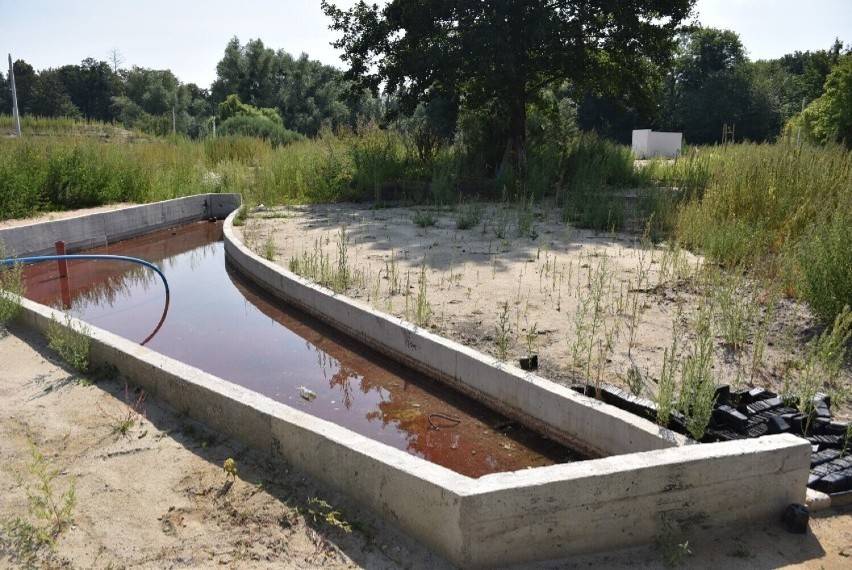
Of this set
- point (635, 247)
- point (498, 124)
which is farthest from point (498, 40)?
point (635, 247)

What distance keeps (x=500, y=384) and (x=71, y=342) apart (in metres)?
3.37

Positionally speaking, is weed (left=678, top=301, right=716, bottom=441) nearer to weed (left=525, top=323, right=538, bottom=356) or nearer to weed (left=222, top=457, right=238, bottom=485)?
weed (left=525, top=323, right=538, bottom=356)

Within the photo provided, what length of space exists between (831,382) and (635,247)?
16.2ft

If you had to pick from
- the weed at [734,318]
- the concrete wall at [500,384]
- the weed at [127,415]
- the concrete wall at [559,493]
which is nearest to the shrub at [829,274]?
the weed at [734,318]

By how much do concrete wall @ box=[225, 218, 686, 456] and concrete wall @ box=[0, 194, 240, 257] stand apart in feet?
14.9

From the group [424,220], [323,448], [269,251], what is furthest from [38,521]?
[424,220]

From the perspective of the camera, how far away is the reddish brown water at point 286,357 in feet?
16.3

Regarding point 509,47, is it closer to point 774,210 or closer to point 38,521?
point 774,210

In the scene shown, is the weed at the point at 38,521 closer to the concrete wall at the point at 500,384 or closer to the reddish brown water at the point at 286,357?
the reddish brown water at the point at 286,357

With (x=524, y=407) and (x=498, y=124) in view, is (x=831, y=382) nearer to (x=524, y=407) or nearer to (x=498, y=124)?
(x=524, y=407)

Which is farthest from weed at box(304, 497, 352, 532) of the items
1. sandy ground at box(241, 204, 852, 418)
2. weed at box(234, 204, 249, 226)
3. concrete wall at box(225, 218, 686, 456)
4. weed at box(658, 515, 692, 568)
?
weed at box(234, 204, 249, 226)

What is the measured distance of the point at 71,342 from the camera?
223 inches

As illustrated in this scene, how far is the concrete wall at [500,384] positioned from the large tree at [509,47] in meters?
9.15

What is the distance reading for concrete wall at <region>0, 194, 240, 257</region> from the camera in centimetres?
1091
